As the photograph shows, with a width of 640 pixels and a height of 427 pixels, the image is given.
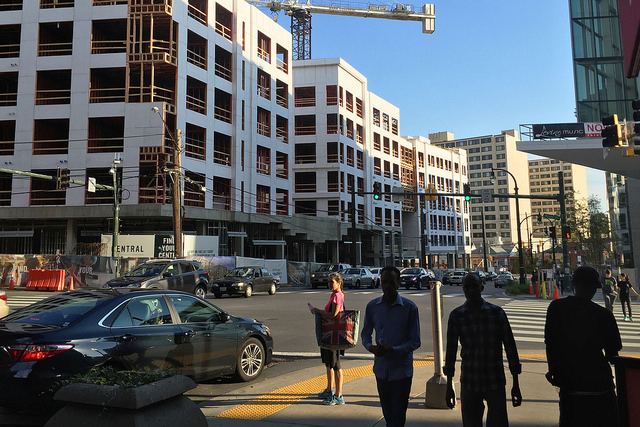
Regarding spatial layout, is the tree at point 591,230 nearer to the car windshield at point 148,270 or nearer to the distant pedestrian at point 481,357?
the car windshield at point 148,270

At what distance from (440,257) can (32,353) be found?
8820 centimetres

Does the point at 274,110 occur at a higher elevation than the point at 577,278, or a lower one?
higher

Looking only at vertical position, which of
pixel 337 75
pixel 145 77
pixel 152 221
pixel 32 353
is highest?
pixel 337 75

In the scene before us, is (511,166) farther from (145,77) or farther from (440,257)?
(145,77)

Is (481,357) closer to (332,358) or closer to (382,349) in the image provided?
(382,349)

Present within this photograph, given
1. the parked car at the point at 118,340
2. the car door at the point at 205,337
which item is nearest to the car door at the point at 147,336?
the parked car at the point at 118,340

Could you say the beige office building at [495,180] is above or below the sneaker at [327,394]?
above

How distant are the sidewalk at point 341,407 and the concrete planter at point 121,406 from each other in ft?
6.44

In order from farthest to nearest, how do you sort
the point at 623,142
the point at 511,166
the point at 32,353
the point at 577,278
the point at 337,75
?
the point at 511,166 < the point at 337,75 < the point at 623,142 < the point at 32,353 < the point at 577,278

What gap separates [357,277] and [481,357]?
1247 inches

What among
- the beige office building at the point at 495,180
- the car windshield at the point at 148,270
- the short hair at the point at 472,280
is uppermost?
the beige office building at the point at 495,180

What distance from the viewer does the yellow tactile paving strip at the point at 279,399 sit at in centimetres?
580

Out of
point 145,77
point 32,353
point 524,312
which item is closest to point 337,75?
point 145,77

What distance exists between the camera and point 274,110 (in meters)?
45.1
